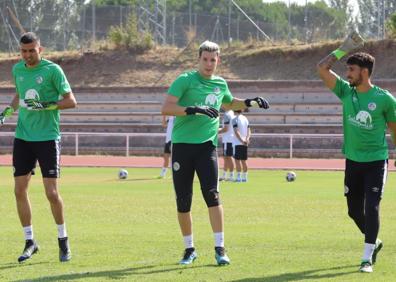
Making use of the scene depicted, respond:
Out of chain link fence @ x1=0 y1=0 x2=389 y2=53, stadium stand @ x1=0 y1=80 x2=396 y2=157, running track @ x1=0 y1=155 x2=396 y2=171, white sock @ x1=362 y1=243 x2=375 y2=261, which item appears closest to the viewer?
white sock @ x1=362 y1=243 x2=375 y2=261

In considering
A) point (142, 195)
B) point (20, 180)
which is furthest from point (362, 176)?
point (142, 195)

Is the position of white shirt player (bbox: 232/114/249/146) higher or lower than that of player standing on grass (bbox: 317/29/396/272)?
lower

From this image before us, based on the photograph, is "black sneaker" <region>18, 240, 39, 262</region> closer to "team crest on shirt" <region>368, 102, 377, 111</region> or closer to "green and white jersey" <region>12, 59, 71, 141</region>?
"green and white jersey" <region>12, 59, 71, 141</region>

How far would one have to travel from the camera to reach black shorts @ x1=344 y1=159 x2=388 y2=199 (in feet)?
33.9

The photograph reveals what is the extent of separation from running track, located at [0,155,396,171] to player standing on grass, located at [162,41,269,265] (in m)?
22.2

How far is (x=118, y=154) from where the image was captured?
42.2 metres

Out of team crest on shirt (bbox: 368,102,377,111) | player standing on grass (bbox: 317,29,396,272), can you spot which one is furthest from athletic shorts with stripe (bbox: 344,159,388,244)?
team crest on shirt (bbox: 368,102,377,111)

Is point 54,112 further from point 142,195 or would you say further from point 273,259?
point 142,195

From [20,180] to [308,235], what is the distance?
4.23 metres

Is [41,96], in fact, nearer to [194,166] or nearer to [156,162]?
[194,166]

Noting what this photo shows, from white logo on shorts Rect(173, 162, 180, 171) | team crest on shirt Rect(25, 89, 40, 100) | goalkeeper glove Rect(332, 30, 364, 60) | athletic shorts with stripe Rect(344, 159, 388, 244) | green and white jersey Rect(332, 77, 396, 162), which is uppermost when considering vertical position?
goalkeeper glove Rect(332, 30, 364, 60)

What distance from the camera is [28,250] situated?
1111 centimetres

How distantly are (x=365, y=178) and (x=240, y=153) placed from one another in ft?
51.2

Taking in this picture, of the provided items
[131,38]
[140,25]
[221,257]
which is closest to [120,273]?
[221,257]
